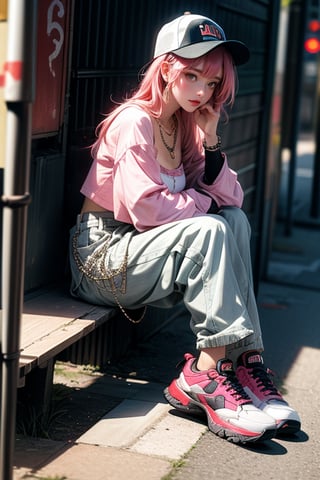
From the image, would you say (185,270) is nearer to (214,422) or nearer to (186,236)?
(186,236)

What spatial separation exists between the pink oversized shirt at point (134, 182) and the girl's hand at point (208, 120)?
235mm

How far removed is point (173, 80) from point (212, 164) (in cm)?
42

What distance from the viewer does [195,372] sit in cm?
347

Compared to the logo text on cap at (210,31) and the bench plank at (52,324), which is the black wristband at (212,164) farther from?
the bench plank at (52,324)

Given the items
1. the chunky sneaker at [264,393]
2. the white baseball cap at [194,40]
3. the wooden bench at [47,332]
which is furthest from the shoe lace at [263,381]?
the white baseball cap at [194,40]

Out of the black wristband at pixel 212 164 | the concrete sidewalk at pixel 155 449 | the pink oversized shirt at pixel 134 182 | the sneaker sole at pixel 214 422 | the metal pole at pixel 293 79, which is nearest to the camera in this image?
the concrete sidewalk at pixel 155 449

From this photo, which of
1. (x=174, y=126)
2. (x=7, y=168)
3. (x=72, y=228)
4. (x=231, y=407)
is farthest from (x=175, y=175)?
(x=7, y=168)

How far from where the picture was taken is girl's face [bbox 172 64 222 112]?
3.55 m

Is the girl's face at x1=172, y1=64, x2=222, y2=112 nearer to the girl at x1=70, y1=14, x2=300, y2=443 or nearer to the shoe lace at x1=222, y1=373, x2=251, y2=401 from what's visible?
the girl at x1=70, y1=14, x2=300, y2=443

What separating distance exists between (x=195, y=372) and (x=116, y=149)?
0.88 metres

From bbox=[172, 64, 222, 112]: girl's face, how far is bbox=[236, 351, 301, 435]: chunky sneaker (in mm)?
982

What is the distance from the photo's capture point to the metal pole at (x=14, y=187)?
2.34 m

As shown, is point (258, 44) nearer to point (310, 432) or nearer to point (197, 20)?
point (197, 20)

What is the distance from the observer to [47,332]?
3.29 meters
